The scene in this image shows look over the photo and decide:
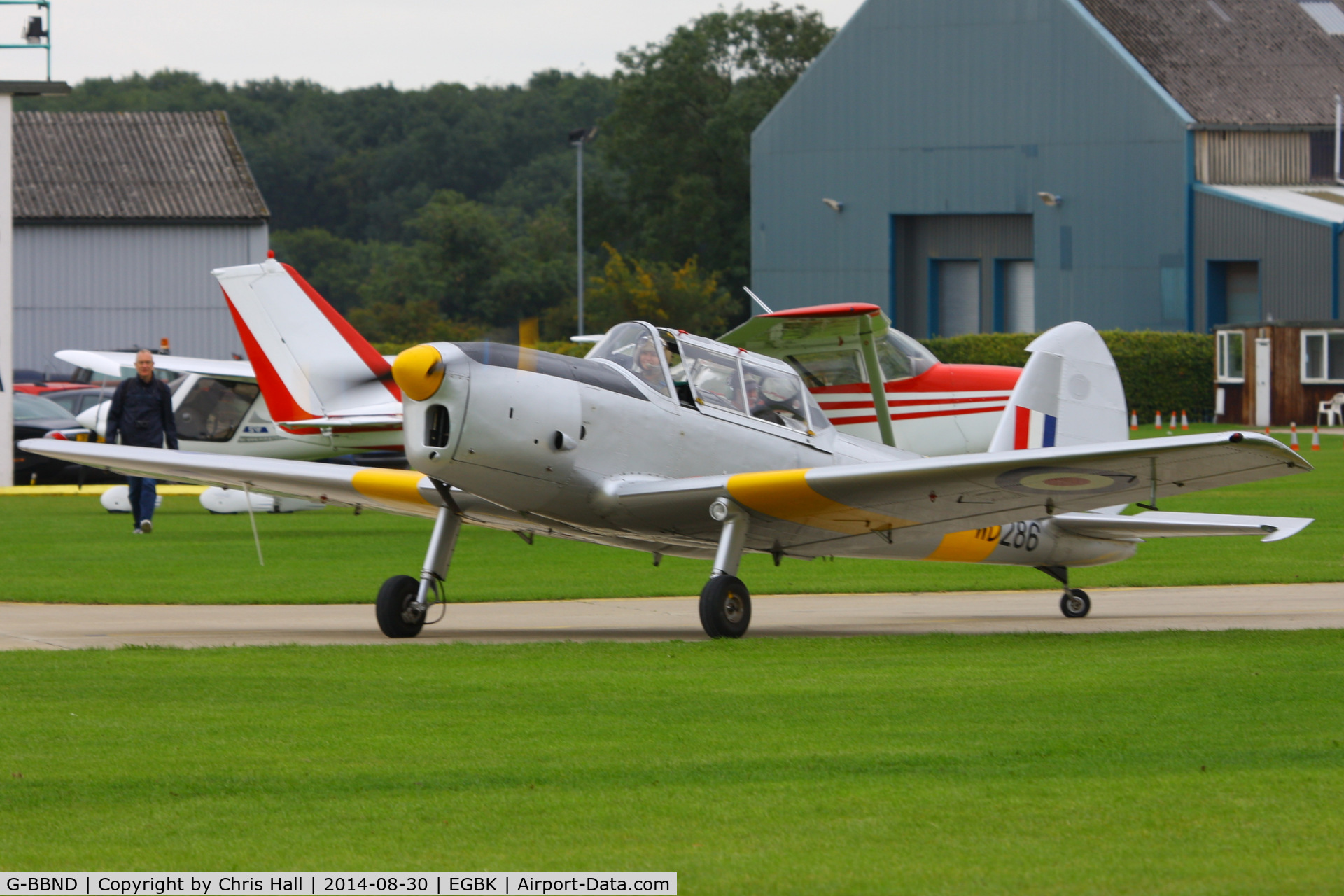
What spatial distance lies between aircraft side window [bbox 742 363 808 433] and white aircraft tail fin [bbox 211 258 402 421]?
8196 millimetres

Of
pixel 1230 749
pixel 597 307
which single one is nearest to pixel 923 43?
pixel 597 307

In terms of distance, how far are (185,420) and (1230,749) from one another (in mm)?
19550

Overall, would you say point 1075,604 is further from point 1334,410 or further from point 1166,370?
point 1166,370

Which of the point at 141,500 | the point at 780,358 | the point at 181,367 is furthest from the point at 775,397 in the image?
the point at 181,367

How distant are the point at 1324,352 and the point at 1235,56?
12.9 meters

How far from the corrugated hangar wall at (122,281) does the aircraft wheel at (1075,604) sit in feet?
140

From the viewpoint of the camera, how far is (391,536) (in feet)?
70.4

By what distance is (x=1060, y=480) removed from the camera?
11250 mm

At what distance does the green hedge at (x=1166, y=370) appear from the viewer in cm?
4975

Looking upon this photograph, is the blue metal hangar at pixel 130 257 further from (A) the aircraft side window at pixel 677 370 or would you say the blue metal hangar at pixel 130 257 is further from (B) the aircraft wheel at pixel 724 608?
(B) the aircraft wheel at pixel 724 608

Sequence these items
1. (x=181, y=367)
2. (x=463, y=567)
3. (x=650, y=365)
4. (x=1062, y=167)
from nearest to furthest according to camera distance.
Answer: (x=650, y=365), (x=463, y=567), (x=181, y=367), (x=1062, y=167)

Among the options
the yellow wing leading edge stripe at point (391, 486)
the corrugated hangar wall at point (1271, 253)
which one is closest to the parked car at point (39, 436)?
the yellow wing leading edge stripe at point (391, 486)

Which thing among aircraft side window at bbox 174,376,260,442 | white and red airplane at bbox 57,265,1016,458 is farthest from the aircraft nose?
aircraft side window at bbox 174,376,260,442

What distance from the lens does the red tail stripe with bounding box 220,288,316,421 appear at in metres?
20.0
